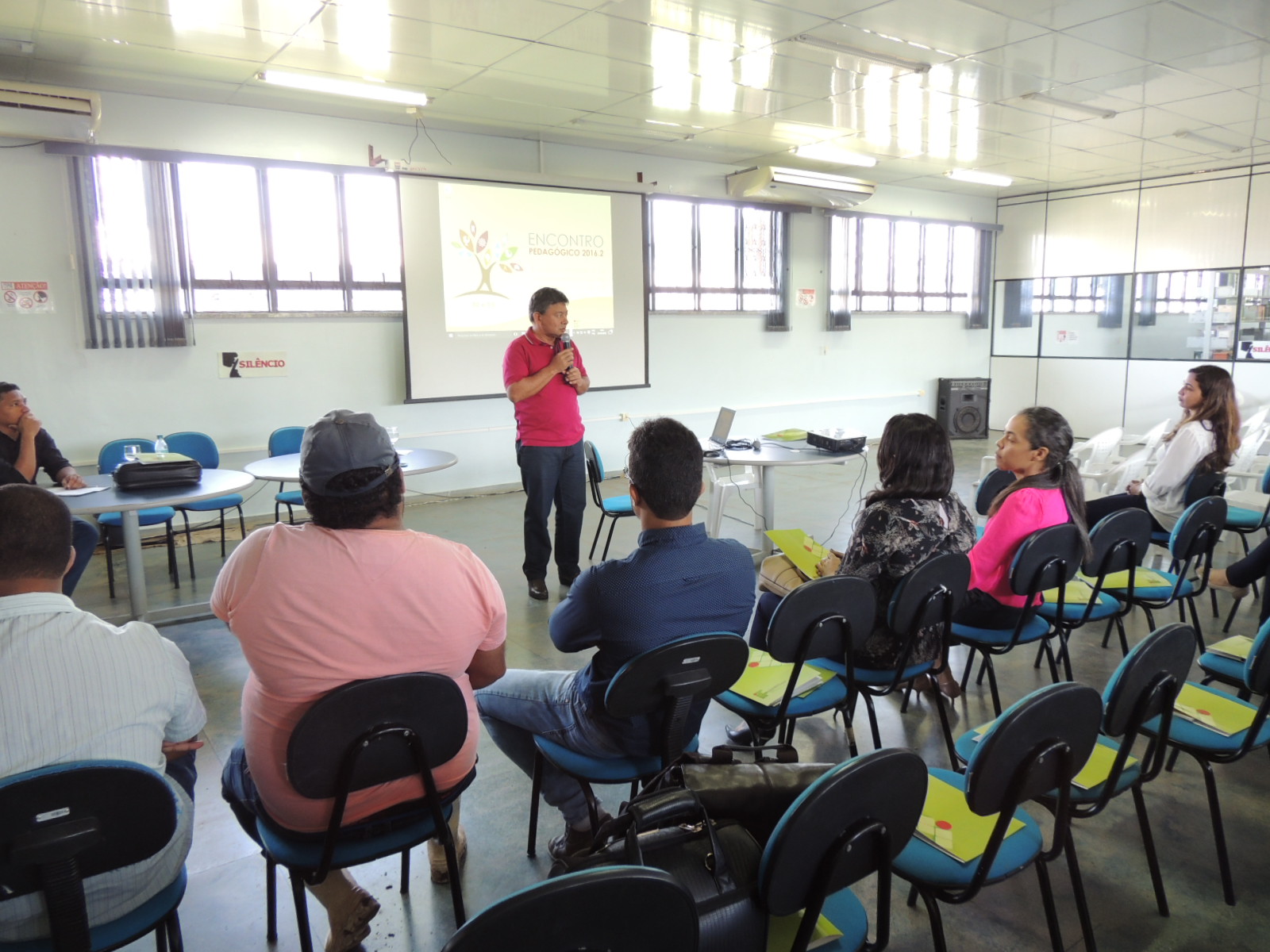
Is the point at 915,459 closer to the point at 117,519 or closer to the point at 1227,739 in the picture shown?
the point at 1227,739

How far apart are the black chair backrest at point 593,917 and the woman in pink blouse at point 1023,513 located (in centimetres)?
220

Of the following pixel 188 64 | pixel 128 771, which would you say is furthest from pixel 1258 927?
pixel 188 64

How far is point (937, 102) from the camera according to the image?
626 cm

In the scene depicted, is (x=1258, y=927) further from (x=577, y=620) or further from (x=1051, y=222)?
(x=1051, y=222)

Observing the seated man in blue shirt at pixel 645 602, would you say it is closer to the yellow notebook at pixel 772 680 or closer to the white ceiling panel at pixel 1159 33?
the yellow notebook at pixel 772 680

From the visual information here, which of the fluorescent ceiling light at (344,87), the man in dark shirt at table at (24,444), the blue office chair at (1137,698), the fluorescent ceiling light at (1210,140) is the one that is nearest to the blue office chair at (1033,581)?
the blue office chair at (1137,698)

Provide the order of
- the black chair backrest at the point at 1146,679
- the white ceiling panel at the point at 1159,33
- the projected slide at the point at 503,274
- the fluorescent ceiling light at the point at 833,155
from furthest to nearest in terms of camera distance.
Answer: the fluorescent ceiling light at the point at 833,155 < the projected slide at the point at 503,274 < the white ceiling panel at the point at 1159,33 < the black chair backrest at the point at 1146,679

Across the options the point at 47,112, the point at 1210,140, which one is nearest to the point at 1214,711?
the point at 47,112

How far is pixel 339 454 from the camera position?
165cm

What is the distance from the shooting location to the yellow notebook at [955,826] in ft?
5.33

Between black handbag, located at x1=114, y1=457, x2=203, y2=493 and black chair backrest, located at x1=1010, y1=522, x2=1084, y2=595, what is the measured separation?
358cm

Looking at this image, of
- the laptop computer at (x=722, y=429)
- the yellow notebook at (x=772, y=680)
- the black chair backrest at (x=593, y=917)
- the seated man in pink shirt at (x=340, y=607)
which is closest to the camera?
the black chair backrest at (x=593, y=917)

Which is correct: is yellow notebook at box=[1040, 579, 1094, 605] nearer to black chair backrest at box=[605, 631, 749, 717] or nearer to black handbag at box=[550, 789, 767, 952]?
black chair backrest at box=[605, 631, 749, 717]

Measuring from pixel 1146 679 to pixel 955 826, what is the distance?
52cm
